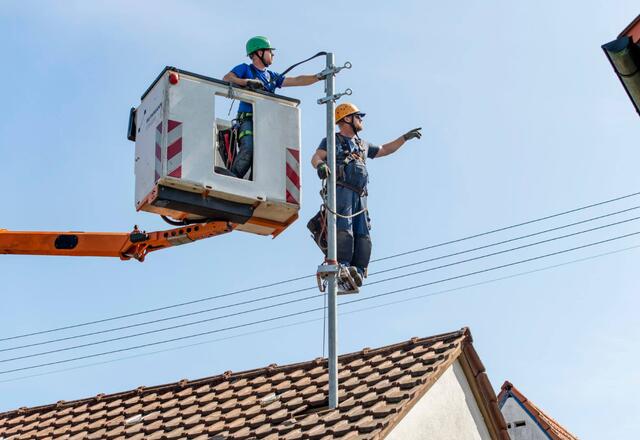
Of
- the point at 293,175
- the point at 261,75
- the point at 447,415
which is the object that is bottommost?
the point at 447,415

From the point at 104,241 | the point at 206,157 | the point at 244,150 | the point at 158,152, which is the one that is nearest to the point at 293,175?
the point at 244,150

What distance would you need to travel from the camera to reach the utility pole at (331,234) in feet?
36.6

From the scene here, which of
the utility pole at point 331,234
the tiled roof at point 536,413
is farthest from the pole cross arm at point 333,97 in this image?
the tiled roof at point 536,413

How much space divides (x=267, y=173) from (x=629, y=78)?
10.3 ft

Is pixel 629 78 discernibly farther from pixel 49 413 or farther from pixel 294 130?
pixel 49 413

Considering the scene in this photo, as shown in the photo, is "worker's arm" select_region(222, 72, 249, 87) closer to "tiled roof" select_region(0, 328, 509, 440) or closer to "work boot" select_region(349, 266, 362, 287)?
"work boot" select_region(349, 266, 362, 287)

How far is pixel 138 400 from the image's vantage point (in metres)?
13.7

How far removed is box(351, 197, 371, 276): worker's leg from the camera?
1227cm

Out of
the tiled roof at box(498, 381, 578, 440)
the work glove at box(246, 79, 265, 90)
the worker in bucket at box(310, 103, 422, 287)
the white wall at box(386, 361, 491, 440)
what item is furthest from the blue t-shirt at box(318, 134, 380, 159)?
the tiled roof at box(498, 381, 578, 440)

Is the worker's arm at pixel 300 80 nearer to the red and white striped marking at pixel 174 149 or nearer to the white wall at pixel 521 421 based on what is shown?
the red and white striped marking at pixel 174 149

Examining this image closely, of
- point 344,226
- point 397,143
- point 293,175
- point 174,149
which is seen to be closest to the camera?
point 174,149

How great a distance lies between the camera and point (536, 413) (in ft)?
59.2

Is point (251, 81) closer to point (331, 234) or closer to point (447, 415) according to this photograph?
point (331, 234)

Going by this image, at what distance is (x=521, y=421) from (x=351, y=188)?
699 cm
